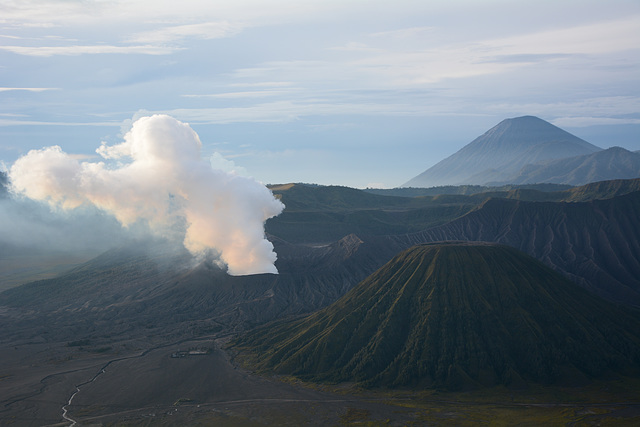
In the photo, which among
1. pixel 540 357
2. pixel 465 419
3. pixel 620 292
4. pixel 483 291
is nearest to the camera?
pixel 465 419

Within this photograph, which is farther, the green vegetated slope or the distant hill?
the distant hill

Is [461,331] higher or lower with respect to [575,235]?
lower

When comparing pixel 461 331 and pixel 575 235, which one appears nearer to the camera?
pixel 461 331

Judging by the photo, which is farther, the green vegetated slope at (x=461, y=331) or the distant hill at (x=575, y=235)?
the distant hill at (x=575, y=235)

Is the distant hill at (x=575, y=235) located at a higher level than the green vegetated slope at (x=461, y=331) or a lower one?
higher

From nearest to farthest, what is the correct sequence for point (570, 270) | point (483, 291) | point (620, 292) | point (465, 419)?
point (465, 419)
point (483, 291)
point (620, 292)
point (570, 270)

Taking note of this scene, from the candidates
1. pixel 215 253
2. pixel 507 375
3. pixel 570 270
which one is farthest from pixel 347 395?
pixel 570 270

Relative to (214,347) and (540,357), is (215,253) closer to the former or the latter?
(214,347)

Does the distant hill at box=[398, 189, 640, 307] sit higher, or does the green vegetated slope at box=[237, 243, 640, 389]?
the distant hill at box=[398, 189, 640, 307]
